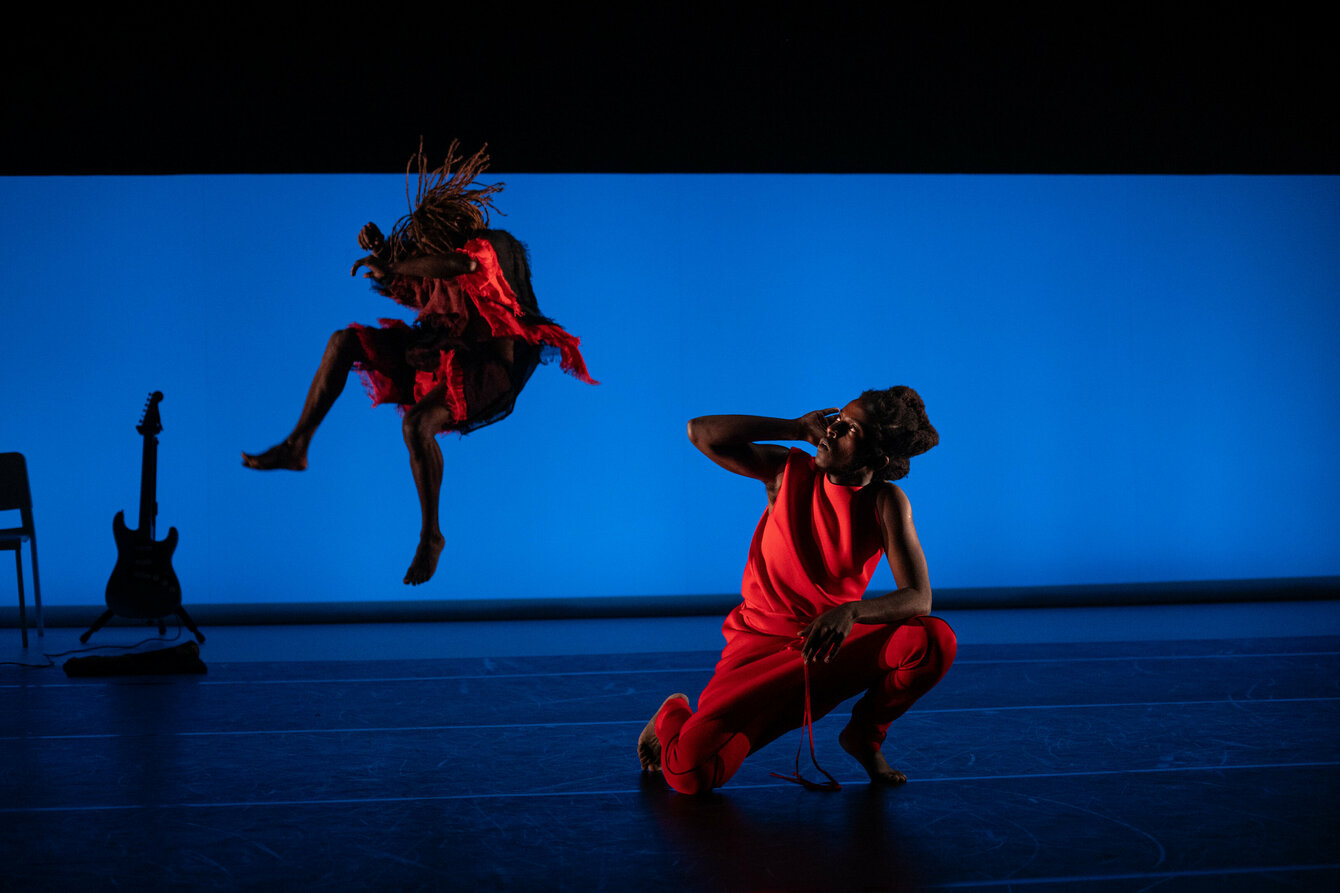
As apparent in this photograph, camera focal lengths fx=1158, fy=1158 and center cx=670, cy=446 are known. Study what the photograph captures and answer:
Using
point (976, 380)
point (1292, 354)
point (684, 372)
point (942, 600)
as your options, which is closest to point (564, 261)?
point (684, 372)

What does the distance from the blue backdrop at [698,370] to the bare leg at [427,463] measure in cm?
309

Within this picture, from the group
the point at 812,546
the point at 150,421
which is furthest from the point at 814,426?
the point at 150,421

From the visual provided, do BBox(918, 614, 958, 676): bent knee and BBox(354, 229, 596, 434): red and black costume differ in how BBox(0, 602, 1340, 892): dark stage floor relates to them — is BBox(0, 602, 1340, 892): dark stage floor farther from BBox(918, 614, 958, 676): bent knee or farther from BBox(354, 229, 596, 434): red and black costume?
BBox(354, 229, 596, 434): red and black costume

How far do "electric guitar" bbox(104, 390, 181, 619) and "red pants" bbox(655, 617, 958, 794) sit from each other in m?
3.03

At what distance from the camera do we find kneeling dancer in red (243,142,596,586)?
243 cm

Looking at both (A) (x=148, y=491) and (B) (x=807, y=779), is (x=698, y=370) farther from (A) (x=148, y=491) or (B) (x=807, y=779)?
(B) (x=807, y=779)

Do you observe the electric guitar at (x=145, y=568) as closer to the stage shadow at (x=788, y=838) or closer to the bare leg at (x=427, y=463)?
the bare leg at (x=427, y=463)

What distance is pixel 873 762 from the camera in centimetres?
275

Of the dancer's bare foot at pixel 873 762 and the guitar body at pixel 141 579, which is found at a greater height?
the guitar body at pixel 141 579

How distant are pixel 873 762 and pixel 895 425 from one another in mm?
827

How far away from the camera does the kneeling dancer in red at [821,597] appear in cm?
253

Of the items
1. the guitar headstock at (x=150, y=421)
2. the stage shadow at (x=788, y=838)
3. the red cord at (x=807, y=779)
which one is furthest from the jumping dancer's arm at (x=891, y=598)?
the guitar headstock at (x=150, y=421)

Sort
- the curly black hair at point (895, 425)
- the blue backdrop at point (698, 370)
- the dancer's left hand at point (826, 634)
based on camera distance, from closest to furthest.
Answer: the dancer's left hand at point (826, 634), the curly black hair at point (895, 425), the blue backdrop at point (698, 370)
